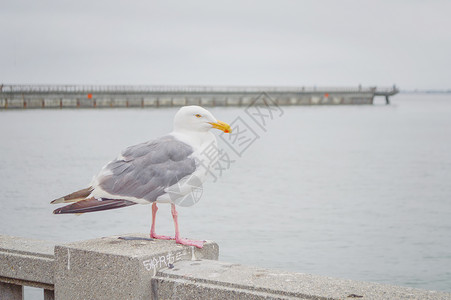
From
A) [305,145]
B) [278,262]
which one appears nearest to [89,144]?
[305,145]

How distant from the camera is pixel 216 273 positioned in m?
3.74

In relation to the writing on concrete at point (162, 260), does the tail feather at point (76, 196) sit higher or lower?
higher

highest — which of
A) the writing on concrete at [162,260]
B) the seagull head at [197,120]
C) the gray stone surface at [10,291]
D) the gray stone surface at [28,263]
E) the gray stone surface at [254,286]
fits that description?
the seagull head at [197,120]

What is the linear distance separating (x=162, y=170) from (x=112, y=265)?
70 cm

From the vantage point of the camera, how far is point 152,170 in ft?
13.5

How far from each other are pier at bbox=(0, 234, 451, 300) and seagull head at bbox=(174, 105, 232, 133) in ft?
2.65

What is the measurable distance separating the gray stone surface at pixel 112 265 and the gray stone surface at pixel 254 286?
9cm

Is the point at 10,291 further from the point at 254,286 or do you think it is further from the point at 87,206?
the point at 254,286

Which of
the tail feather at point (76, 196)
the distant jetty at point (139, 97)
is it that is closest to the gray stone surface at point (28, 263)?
the tail feather at point (76, 196)

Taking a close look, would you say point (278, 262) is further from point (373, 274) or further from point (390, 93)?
point (390, 93)

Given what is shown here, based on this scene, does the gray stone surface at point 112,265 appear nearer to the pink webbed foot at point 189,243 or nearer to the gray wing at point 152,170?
the pink webbed foot at point 189,243

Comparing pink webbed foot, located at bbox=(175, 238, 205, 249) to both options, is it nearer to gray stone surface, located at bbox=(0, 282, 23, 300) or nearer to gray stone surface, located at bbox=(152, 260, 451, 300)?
gray stone surface, located at bbox=(152, 260, 451, 300)

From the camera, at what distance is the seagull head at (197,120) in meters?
4.14

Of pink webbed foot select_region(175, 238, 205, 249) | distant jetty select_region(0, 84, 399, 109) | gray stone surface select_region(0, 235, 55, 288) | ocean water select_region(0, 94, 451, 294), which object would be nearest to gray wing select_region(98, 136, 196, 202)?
pink webbed foot select_region(175, 238, 205, 249)
